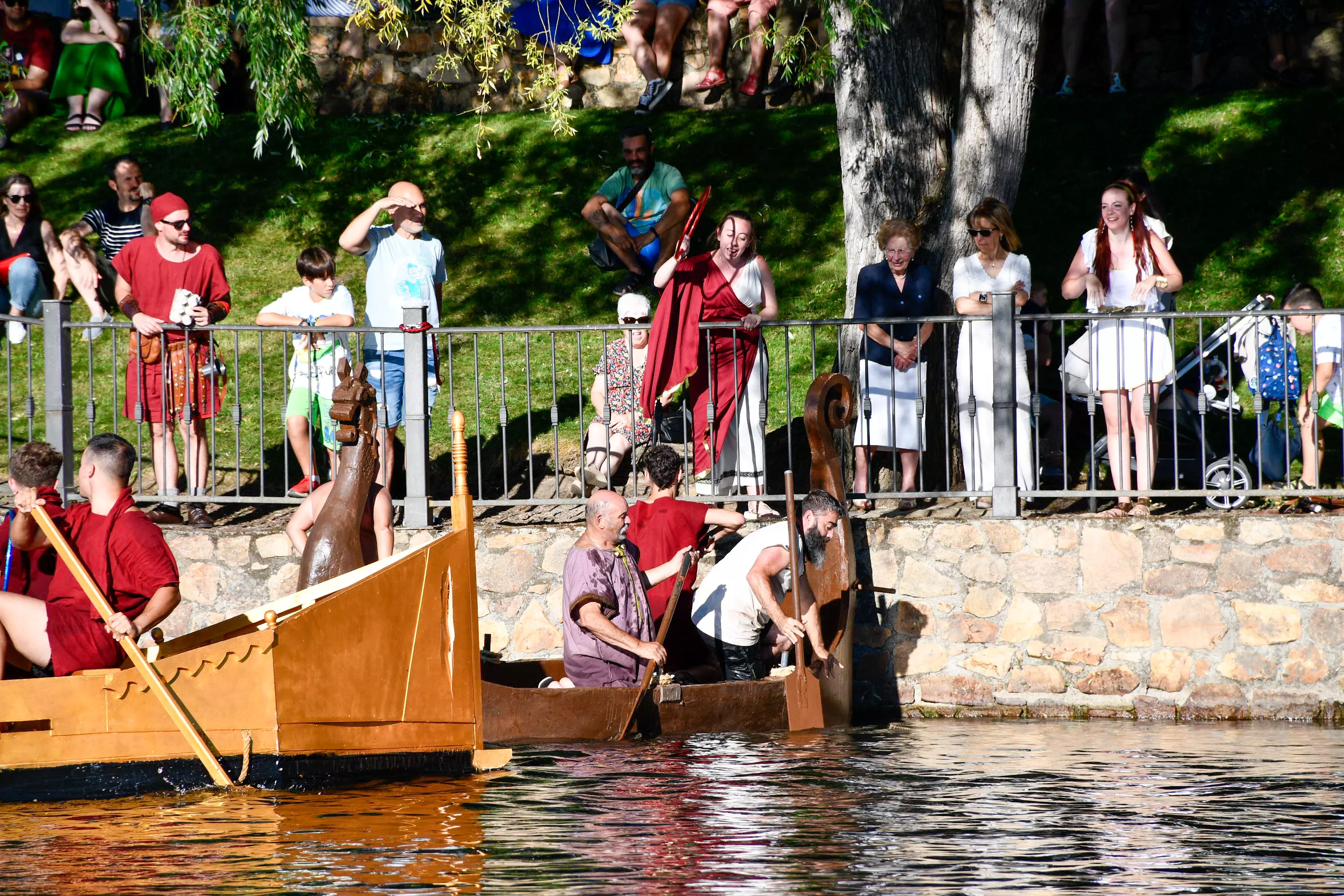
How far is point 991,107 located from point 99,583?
6683 millimetres

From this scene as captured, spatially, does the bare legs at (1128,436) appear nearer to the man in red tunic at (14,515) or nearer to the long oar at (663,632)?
the long oar at (663,632)

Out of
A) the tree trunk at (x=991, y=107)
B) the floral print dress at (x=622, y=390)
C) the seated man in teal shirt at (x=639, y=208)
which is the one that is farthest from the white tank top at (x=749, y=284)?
the seated man in teal shirt at (x=639, y=208)

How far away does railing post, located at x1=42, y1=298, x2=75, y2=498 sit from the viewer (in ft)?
36.5

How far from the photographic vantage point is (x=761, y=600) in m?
9.92

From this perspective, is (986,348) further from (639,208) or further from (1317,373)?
(639,208)

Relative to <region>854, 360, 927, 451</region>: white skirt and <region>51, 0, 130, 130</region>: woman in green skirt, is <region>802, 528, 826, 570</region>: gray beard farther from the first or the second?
<region>51, 0, 130, 130</region>: woman in green skirt

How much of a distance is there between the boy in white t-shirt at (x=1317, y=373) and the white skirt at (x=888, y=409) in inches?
89.2

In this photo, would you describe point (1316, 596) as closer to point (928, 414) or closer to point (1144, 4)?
point (928, 414)

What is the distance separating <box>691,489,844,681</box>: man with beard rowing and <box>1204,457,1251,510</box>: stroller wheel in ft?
8.07

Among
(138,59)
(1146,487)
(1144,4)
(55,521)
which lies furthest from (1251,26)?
(55,521)

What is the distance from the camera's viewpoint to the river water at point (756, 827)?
6.11 meters

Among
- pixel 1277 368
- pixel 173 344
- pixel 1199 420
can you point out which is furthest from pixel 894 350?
pixel 173 344

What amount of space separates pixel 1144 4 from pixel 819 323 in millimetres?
8518

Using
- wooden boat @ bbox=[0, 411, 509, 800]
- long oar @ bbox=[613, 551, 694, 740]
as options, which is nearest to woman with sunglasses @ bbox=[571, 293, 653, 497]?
long oar @ bbox=[613, 551, 694, 740]
